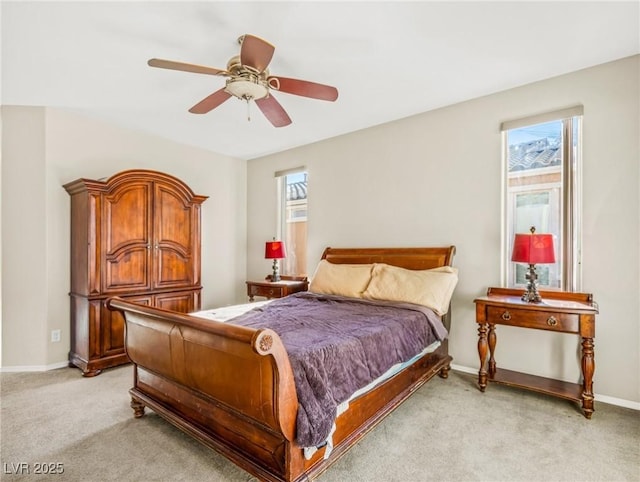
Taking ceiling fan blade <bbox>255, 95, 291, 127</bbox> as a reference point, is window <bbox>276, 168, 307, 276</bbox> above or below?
below

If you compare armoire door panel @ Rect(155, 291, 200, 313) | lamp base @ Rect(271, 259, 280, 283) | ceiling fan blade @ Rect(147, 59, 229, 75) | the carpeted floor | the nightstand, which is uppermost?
ceiling fan blade @ Rect(147, 59, 229, 75)

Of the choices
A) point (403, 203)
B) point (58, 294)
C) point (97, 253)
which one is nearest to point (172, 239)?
point (97, 253)

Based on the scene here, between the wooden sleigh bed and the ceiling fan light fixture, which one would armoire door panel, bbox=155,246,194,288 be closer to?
the wooden sleigh bed

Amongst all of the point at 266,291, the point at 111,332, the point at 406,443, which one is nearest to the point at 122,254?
the point at 111,332

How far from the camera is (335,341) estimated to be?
187 cm

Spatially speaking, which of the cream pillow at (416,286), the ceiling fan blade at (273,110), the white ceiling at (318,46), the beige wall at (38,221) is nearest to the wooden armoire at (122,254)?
the beige wall at (38,221)

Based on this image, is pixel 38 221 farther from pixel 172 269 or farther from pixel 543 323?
pixel 543 323

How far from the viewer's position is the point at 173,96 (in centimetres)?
317

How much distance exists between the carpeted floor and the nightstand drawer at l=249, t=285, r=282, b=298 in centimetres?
190

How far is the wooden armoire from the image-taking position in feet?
10.7

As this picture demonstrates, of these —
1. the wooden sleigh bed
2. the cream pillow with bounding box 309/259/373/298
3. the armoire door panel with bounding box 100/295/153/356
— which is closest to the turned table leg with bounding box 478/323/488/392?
the wooden sleigh bed

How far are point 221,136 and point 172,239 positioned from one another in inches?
58.6

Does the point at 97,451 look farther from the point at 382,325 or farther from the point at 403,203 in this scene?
the point at 403,203

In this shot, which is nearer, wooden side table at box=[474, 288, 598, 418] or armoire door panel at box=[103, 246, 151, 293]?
wooden side table at box=[474, 288, 598, 418]
